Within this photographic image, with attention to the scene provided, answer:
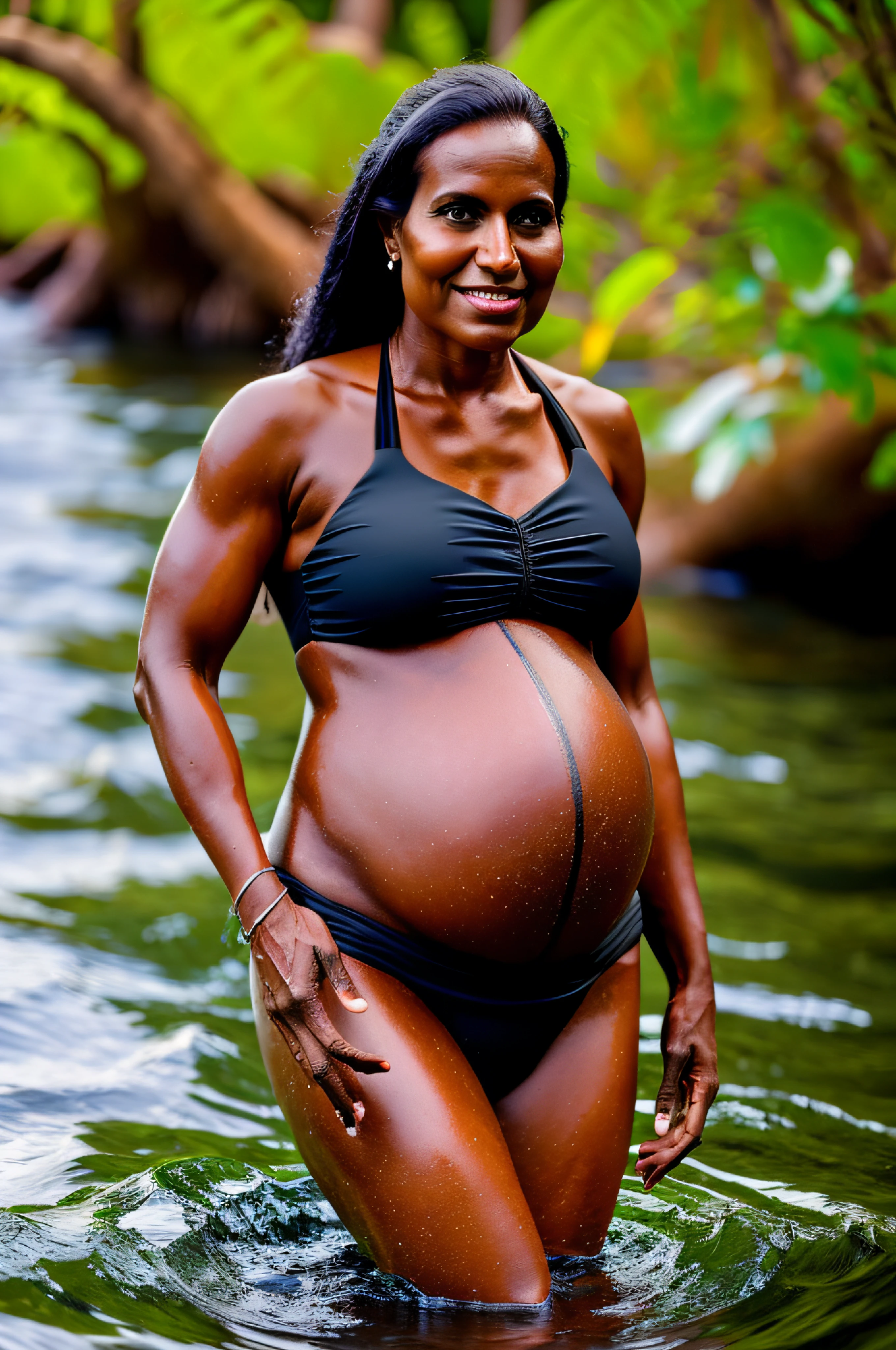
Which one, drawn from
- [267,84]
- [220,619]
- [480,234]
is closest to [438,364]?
[480,234]

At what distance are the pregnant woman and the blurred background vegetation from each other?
0.41 meters

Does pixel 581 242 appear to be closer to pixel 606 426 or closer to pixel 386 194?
pixel 606 426

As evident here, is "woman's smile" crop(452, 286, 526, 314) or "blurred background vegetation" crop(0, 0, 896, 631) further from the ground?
"woman's smile" crop(452, 286, 526, 314)

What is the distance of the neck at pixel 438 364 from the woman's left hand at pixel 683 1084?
1.13m

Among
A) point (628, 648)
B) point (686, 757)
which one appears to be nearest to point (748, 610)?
point (686, 757)

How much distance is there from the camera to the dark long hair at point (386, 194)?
7.91 feet

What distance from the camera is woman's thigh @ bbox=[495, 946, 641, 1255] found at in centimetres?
249

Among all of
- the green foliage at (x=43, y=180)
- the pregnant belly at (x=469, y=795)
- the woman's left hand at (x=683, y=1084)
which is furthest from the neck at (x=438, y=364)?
the green foliage at (x=43, y=180)

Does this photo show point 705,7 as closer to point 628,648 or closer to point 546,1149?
point 628,648

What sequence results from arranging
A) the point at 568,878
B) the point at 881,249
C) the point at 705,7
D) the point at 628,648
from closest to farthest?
1. the point at 568,878
2. the point at 628,648
3. the point at 881,249
4. the point at 705,7

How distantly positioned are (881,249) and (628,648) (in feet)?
13.2

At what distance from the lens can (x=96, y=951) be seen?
174 inches

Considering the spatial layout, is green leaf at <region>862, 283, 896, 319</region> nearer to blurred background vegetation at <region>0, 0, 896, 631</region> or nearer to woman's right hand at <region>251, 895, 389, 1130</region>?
blurred background vegetation at <region>0, 0, 896, 631</region>

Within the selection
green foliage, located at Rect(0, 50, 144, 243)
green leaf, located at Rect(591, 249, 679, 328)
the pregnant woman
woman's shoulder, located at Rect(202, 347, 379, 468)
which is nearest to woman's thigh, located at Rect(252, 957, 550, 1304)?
the pregnant woman
